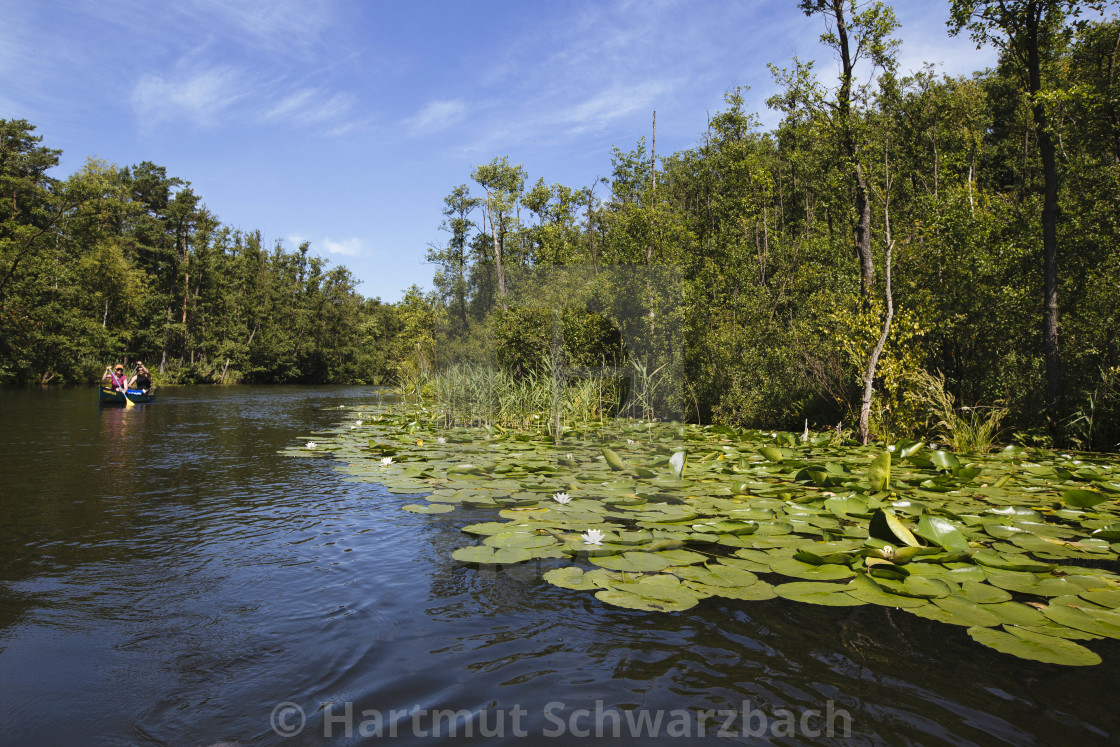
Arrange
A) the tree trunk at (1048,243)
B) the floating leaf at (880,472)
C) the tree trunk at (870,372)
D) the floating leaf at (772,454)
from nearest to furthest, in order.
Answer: the floating leaf at (880,472) → the floating leaf at (772,454) → the tree trunk at (870,372) → the tree trunk at (1048,243)

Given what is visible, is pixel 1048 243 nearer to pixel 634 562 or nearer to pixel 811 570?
pixel 811 570

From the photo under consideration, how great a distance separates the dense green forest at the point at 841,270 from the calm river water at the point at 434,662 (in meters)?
6.60

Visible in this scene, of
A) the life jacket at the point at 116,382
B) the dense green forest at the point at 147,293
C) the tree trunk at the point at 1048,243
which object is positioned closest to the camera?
the tree trunk at the point at 1048,243

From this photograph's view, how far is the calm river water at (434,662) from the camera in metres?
1.89

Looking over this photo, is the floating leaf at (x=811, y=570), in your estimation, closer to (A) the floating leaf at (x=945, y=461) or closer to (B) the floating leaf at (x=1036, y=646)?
(B) the floating leaf at (x=1036, y=646)

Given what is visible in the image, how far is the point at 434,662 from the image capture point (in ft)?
7.73

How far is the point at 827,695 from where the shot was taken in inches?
80.7

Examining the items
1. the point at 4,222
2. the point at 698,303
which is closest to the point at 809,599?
the point at 698,303

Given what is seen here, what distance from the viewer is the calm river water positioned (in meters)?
1.89

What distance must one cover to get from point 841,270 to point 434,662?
17.6 metres

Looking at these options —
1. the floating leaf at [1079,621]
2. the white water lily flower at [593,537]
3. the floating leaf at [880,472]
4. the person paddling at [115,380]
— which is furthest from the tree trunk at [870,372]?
the person paddling at [115,380]

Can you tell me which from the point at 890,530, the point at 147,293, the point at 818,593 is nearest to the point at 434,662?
the point at 818,593

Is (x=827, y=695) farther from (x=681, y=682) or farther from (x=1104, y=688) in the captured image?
(x=1104, y=688)

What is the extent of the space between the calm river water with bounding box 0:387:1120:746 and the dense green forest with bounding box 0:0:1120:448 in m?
6.60
